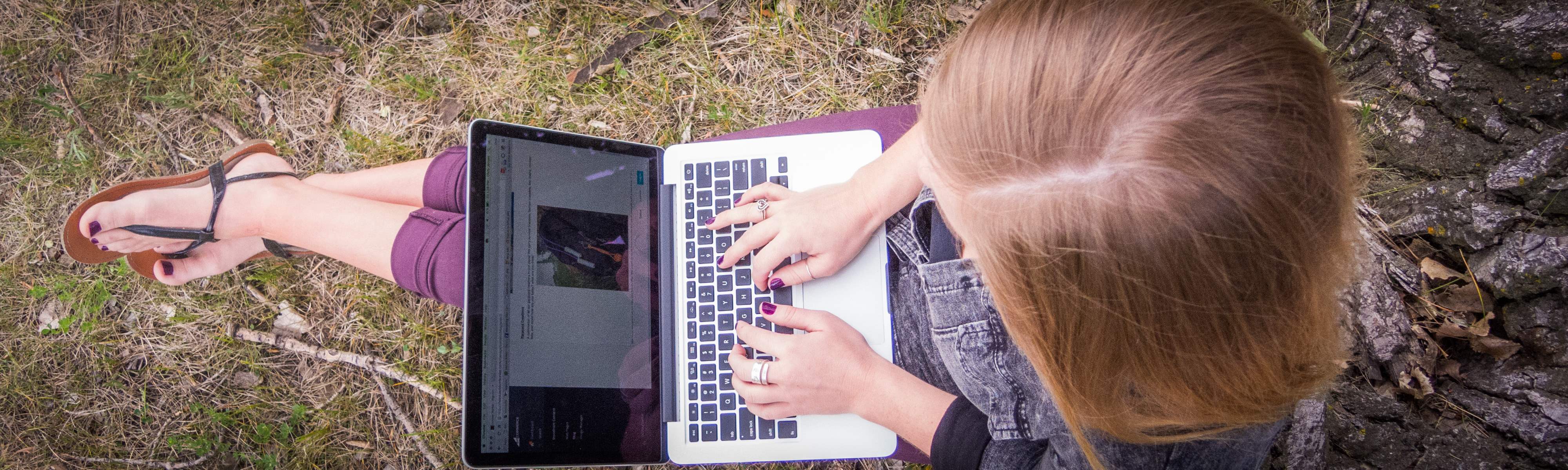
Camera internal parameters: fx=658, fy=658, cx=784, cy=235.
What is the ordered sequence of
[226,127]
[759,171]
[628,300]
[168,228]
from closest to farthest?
[628,300]
[759,171]
[168,228]
[226,127]

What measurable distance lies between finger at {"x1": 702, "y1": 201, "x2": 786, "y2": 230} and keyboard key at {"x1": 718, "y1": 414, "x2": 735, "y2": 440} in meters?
0.44

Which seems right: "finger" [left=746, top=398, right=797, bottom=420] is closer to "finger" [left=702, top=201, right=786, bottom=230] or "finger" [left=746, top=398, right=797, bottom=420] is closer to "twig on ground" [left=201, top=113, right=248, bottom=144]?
"finger" [left=702, top=201, right=786, bottom=230]

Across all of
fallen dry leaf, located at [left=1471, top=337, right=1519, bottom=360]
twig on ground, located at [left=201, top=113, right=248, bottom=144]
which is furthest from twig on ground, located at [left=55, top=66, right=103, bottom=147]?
fallen dry leaf, located at [left=1471, top=337, right=1519, bottom=360]

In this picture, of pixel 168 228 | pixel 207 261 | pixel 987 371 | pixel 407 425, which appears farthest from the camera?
pixel 407 425

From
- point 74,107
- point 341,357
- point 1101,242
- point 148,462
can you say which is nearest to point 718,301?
point 1101,242

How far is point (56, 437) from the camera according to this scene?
2312mm

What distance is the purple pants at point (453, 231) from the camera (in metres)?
1.64

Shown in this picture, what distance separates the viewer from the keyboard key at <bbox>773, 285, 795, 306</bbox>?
1.53 metres

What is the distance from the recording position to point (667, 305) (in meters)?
1.53

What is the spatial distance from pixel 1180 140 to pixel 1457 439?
1306mm

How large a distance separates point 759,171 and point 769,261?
0.25 meters

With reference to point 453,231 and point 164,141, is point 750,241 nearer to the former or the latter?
point 453,231

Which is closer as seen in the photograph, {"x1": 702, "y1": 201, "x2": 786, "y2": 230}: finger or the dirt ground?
{"x1": 702, "y1": 201, "x2": 786, "y2": 230}: finger

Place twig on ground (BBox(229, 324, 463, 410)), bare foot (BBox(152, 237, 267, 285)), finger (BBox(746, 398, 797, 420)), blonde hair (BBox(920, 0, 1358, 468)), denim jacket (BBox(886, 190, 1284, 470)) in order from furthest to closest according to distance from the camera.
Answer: twig on ground (BBox(229, 324, 463, 410)) < bare foot (BBox(152, 237, 267, 285)) < finger (BBox(746, 398, 797, 420)) < denim jacket (BBox(886, 190, 1284, 470)) < blonde hair (BBox(920, 0, 1358, 468))
